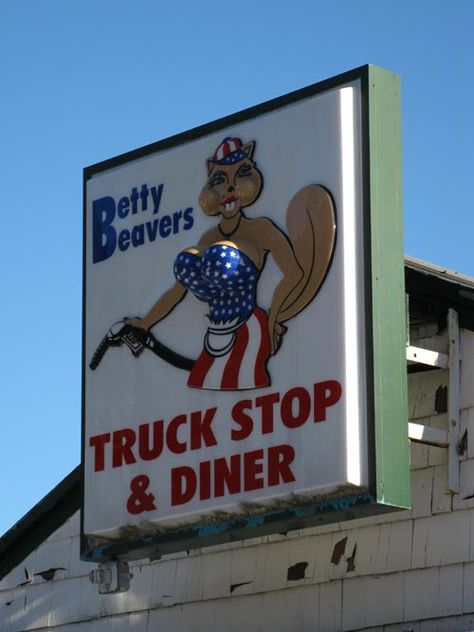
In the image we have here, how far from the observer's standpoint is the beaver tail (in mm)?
13055

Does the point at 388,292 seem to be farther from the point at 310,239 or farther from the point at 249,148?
the point at 249,148

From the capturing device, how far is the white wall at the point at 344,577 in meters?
12.9

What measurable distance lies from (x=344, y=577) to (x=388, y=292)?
8.13 feet

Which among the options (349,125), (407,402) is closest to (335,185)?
(349,125)

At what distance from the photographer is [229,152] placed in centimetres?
1412

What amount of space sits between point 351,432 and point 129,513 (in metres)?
2.44

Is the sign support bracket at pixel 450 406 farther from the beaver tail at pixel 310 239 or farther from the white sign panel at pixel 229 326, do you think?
the beaver tail at pixel 310 239

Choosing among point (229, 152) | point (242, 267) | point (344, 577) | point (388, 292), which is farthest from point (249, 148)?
point (344, 577)

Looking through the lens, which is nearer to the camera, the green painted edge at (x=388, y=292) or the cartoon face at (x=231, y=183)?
the green painted edge at (x=388, y=292)

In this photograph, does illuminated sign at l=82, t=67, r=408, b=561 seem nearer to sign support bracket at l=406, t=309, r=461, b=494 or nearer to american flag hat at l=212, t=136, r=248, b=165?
american flag hat at l=212, t=136, r=248, b=165

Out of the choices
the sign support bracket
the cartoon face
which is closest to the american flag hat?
the cartoon face

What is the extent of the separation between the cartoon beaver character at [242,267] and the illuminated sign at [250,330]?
0.05 feet

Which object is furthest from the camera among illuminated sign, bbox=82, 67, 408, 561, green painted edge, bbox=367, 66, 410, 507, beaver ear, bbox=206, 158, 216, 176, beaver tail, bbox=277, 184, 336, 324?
beaver ear, bbox=206, 158, 216, 176

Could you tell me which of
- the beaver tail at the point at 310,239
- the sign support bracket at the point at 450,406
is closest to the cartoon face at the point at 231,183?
the beaver tail at the point at 310,239
